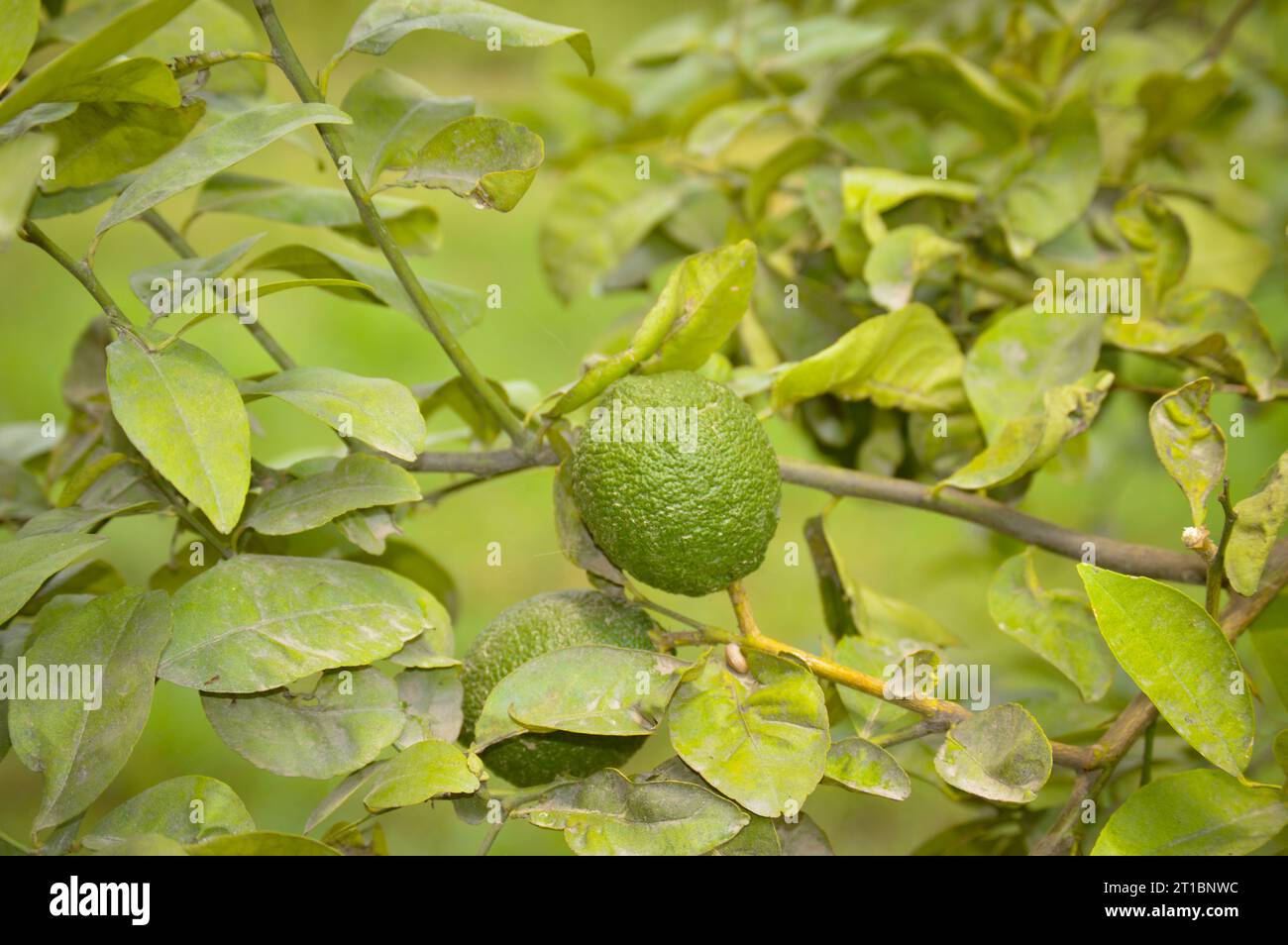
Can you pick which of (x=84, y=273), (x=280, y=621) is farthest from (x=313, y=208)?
(x=280, y=621)

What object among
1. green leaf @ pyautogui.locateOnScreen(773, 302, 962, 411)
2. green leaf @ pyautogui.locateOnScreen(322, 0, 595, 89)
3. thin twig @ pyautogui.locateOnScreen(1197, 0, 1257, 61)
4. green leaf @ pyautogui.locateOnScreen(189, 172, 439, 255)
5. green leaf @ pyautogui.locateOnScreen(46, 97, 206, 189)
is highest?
thin twig @ pyautogui.locateOnScreen(1197, 0, 1257, 61)

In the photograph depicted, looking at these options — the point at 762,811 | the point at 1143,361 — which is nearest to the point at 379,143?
the point at 762,811

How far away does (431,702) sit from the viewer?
57 cm

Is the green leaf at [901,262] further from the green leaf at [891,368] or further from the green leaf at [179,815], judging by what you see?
the green leaf at [179,815]

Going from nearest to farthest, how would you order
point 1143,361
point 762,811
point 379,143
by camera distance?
point 762,811 < point 379,143 < point 1143,361

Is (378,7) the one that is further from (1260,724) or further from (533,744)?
(1260,724)

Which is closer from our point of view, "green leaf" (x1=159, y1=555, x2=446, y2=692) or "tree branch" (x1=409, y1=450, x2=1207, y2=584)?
"green leaf" (x1=159, y1=555, x2=446, y2=692)

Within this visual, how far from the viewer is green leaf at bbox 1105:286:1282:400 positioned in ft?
2.17

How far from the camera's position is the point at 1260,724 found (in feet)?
2.26

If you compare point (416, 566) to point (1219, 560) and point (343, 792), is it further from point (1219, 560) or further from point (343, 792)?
point (1219, 560)

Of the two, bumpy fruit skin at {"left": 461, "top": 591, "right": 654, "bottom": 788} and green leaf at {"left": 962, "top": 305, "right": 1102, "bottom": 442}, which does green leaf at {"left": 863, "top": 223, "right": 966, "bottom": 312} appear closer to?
green leaf at {"left": 962, "top": 305, "right": 1102, "bottom": 442}

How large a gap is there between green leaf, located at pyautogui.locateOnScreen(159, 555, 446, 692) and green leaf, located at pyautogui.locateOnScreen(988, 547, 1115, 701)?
1.02 ft

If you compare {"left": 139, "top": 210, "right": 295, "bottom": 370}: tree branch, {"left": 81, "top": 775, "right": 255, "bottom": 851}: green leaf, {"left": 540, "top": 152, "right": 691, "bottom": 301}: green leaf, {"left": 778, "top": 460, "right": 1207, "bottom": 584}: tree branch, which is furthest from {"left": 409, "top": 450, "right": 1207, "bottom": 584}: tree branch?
{"left": 540, "top": 152, "right": 691, "bottom": 301}: green leaf

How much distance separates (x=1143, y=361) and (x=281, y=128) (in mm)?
886
